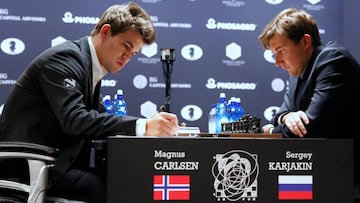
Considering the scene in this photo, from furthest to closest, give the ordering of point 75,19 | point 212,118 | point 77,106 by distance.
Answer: point 212,118 → point 75,19 → point 77,106

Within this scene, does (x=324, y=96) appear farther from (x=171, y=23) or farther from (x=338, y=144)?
(x=171, y=23)

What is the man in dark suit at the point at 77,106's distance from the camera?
1.97 m

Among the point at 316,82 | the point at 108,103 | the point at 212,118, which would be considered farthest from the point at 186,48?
the point at 316,82

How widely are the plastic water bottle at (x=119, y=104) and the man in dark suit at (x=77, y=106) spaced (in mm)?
2261

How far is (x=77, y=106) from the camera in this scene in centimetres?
203

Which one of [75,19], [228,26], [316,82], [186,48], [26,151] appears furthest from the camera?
[228,26]

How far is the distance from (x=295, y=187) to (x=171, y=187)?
46 centimetres

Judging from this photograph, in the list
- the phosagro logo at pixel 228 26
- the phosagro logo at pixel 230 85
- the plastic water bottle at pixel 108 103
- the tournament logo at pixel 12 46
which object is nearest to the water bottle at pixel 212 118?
the phosagro logo at pixel 230 85

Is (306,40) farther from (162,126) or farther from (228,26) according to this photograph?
(228,26)

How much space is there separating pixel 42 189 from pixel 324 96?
4.01 feet

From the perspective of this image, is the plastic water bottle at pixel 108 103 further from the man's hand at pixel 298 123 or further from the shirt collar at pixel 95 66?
the man's hand at pixel 298 123

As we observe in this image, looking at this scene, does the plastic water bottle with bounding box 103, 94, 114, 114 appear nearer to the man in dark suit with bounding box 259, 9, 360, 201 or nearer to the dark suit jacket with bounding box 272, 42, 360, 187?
the man in dark suit with bounding box 259, 9, 360, 201

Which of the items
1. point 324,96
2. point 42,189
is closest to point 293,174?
point 324,96

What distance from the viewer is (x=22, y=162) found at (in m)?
2.06
